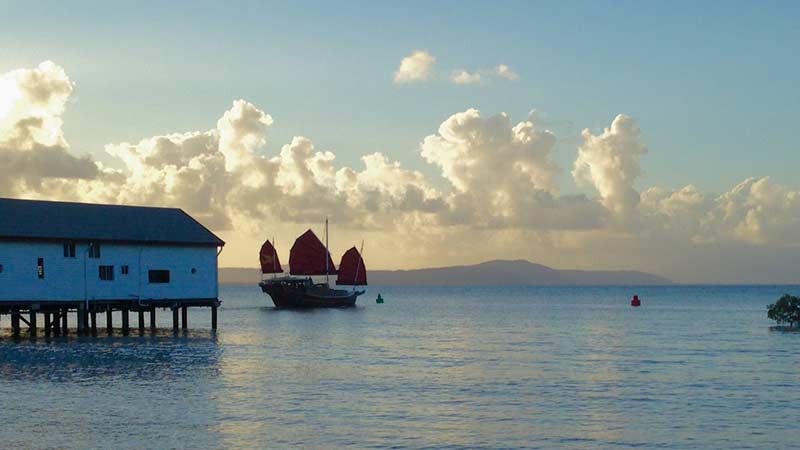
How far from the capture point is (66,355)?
5181cm

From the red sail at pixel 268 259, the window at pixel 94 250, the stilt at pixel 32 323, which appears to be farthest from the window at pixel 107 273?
the red sail at pixel 268 259

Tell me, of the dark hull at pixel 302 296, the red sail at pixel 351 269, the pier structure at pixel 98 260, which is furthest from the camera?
the red sail at pixel 351 269

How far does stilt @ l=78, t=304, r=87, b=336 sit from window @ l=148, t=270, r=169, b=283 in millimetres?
4533

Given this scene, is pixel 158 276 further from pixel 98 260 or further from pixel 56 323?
pixel 56 323

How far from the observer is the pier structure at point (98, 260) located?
57688 mm

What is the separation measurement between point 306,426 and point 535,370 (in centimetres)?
1956

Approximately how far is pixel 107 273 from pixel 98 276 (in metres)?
0.66

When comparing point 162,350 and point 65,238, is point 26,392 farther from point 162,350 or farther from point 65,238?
point 65,238

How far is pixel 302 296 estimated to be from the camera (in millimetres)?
131375

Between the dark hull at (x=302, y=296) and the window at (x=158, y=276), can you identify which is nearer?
the window at (x=158, y=276)

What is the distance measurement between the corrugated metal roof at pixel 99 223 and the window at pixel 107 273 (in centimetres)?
184

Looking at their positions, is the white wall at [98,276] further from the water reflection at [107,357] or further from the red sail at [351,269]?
the red sail at [351,269]

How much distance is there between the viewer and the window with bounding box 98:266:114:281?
61106mm

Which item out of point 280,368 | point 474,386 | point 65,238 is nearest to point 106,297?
point 65,238
